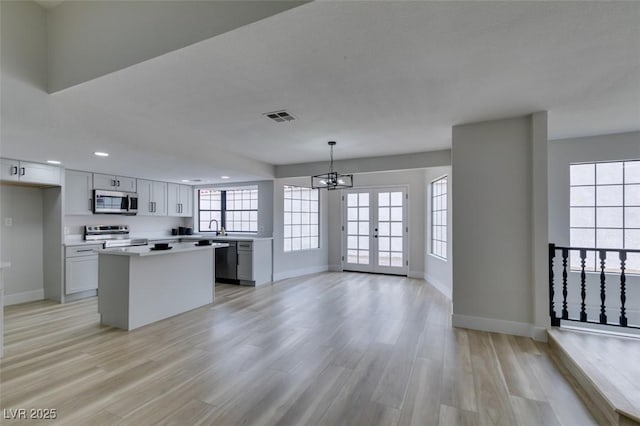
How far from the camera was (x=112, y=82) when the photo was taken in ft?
7.49

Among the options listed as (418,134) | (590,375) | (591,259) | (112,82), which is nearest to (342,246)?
(418,134)

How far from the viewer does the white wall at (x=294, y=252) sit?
21.1ft

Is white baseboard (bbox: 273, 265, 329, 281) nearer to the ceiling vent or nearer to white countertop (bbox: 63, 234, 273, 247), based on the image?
white countertop (bbox: 63, 234, 273, 247)

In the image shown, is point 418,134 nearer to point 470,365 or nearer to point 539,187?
point 539,187

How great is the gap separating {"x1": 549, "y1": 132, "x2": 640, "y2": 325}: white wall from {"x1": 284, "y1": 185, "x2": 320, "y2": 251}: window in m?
4.65

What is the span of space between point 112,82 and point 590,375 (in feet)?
13.8

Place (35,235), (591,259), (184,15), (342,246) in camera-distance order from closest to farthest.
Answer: (184,15) → (591,259) → (35,235) → (342,246)

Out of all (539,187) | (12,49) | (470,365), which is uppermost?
(12,49)

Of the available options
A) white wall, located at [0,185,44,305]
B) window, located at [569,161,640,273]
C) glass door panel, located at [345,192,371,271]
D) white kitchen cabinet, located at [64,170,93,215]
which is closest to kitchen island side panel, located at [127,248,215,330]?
white kitchen cabinet, located at [64,170,93,215]

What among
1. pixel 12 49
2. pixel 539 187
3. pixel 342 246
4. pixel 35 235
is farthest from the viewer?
pixel 342 246

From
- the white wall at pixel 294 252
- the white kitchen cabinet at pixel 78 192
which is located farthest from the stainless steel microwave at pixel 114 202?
the white wall at pixel 294 252

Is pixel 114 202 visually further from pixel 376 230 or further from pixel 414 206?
pixel 414 206

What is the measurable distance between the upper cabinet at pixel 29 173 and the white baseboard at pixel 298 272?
4068mm

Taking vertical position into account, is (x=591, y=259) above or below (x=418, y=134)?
below
